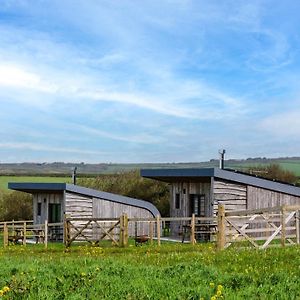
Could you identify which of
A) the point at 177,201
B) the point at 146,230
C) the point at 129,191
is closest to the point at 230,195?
the point at 177,201

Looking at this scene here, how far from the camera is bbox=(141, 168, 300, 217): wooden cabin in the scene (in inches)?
1145

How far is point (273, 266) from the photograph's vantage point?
12219 millimetres

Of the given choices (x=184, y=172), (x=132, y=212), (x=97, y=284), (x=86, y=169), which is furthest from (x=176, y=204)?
(x=86, y=169)

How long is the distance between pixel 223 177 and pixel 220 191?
0.75 meters

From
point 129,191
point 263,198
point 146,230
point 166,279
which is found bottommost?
point 166,279

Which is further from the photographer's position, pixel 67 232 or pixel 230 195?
pixel 230 195

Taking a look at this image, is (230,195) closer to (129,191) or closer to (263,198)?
(263,198)

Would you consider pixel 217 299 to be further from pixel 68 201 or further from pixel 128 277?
pixel 68 201

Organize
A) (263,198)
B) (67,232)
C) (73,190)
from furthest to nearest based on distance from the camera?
(73,190), (263,198), (67,232)

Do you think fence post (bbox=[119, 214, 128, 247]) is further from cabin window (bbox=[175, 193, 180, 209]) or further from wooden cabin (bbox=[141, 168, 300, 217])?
cabin window (bbox=[175, 193, 180, 209])

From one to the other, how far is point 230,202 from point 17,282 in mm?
20235

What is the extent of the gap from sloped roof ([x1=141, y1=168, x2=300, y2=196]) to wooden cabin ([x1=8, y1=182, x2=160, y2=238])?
5.09 m

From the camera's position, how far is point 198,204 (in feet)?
102

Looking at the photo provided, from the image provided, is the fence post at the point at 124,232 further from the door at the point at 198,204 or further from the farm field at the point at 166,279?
the farm field at the point at 166,279
